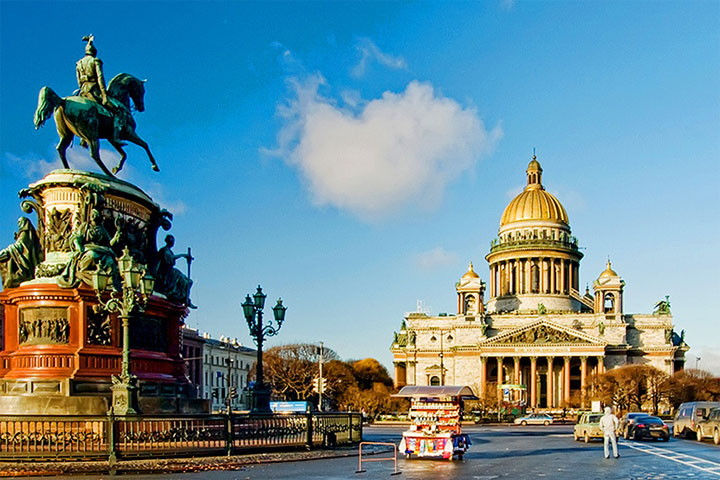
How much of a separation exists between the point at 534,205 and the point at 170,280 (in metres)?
118

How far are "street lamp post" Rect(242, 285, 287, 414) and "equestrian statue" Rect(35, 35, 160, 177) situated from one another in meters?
7.29

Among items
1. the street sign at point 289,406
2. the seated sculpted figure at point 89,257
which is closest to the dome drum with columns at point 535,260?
the street sign at point 289,406

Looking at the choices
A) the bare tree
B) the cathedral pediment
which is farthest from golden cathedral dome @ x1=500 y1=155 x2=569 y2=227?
the bare tree

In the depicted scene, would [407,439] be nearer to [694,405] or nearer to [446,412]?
[446,412]

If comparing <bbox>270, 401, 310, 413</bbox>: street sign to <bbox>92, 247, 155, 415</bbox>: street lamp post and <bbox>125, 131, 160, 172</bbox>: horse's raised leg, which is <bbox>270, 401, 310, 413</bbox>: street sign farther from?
<bbox>92, 247, 155, 415</bbox>: street lamp post

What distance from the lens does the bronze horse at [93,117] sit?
31359 millimetres

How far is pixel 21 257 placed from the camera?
30562mm

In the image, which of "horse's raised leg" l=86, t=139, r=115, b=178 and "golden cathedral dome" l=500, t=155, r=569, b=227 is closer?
"horse's raised leg" l=86, t=139, r=115, b=178

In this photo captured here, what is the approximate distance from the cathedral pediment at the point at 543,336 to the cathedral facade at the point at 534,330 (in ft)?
0.48

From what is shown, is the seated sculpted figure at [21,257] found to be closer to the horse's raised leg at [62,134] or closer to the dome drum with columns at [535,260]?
the horse's raised leg at [62,134]

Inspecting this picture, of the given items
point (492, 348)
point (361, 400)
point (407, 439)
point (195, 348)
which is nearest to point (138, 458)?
point (407, 439)

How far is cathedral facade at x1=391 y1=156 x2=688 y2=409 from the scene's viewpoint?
124 m

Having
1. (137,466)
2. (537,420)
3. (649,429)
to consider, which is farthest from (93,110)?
(537,420)

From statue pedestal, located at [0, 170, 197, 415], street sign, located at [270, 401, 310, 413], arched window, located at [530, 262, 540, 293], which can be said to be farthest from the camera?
arched window, located at [530, 262, 540, 293]
